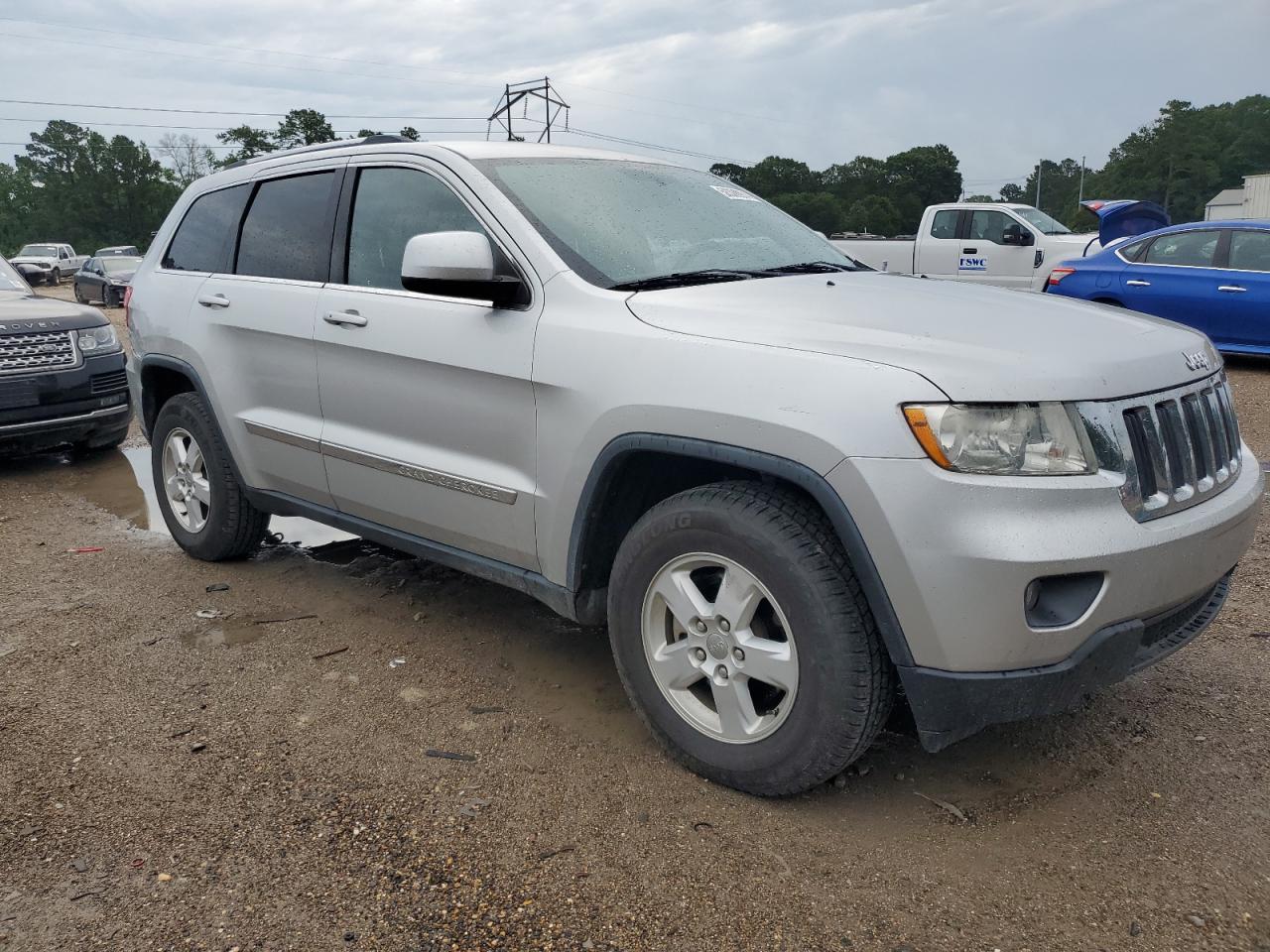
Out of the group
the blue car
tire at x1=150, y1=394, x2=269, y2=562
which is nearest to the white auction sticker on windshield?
tire at x1=150, y1=394, x2=269, y2=562

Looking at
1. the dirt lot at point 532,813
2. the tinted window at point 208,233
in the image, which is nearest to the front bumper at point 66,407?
the tinted window at point 208,233

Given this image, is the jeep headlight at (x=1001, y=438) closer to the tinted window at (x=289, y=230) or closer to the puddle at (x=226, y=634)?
the tinted window at (x=289, y=230)

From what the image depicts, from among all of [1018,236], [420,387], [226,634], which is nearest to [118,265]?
[1018,236]

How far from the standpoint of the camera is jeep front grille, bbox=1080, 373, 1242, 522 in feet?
7.95

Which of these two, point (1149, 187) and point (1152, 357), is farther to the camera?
point (1149, 187)

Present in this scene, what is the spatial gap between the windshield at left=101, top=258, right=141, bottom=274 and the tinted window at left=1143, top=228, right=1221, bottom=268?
23.9 meters

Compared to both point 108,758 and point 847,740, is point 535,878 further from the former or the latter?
point 108,758

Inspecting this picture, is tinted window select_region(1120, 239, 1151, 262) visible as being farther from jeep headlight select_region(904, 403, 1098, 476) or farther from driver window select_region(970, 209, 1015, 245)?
jeep headlight select_region(904, 403, 1098, 476)

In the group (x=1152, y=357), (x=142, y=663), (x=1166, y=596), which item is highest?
(x=1152, y=357)

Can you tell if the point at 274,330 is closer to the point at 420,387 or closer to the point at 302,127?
the point at 420,387

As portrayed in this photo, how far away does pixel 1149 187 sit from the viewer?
259 feet

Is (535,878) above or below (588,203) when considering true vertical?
below

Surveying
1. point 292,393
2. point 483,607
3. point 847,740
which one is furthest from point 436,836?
point 292,393

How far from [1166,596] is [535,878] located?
1.67 m
